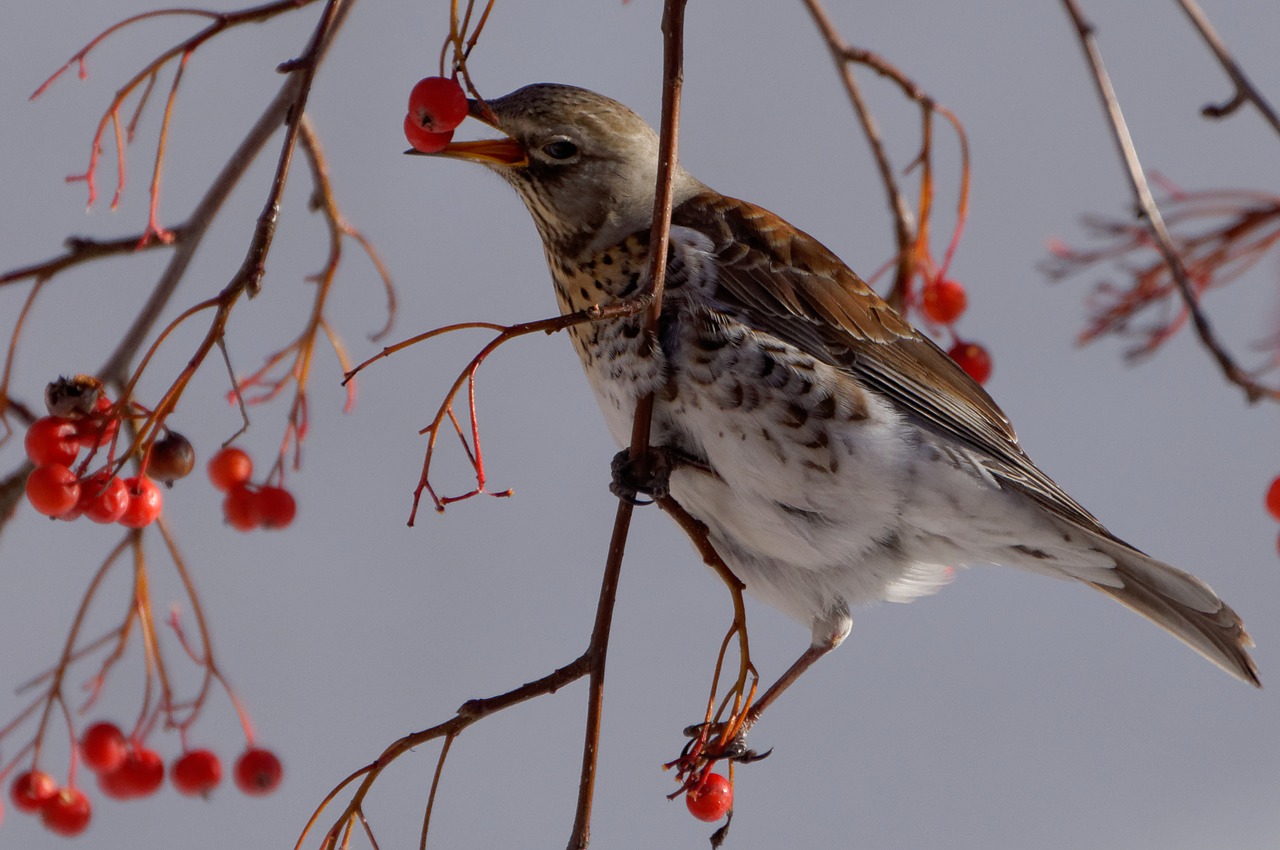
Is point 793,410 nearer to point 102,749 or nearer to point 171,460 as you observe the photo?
point 171,460

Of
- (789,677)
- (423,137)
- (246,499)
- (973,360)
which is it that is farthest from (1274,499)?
(246,499)

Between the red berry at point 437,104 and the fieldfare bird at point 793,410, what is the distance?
0.23 metres

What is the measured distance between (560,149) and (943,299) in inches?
15.4

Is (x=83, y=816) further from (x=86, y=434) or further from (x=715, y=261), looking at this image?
(x=715, y=261)

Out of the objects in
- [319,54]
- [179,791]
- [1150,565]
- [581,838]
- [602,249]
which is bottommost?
[581,838]

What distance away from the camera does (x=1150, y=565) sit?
42.1 inches

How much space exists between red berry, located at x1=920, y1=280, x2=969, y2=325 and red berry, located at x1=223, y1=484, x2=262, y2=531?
2.10 ft

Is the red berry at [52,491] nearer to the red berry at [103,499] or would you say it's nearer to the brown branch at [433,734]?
the red berry at [103,499]

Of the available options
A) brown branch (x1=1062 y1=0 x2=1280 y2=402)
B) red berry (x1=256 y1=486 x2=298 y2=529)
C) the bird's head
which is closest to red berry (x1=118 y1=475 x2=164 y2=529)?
red berry (x1=256 y1=486 x2=298 y2=529)

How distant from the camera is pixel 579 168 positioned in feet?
3.64

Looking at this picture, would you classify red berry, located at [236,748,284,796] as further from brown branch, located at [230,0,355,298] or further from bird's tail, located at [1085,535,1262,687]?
bird's tail, located at [1085,535,1262,687]

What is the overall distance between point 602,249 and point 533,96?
15cm

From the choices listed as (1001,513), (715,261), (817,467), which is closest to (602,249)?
(715,261)

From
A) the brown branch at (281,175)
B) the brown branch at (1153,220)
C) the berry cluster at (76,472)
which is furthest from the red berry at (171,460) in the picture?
the brown branch at (1153,220)
